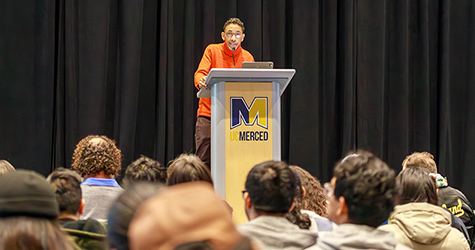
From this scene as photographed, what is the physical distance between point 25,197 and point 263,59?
4842 millimetres

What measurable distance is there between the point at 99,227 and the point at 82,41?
158 inches

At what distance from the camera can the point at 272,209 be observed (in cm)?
190

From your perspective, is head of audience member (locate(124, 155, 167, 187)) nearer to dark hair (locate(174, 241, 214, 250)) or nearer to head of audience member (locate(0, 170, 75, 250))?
head of audience member (locate(0, 170, 75, 250))

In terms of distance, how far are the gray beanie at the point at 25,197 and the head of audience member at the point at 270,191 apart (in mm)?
758

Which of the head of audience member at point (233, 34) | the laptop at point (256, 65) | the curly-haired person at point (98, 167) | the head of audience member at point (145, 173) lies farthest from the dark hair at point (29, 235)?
the head of audience member at point (233, 34)

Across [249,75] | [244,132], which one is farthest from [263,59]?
[244,132]

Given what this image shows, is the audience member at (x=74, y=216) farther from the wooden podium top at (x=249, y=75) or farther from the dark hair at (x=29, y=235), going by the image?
the wooden podium top at (x=249, y=75)

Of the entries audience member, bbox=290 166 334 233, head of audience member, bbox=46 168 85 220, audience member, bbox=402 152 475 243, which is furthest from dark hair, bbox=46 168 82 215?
audience member, bbox=402 152 475 243

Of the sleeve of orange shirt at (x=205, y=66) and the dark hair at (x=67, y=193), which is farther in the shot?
the sleeve of orange shirt at (x=205, y=66)

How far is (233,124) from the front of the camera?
11.8ft

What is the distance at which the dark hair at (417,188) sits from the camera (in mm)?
2676

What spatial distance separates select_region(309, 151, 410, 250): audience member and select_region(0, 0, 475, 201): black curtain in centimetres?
410

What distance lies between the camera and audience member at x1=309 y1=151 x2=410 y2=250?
168 centimetres

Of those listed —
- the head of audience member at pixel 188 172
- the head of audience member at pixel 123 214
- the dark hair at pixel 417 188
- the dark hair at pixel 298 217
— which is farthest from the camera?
the dark hair at pixel 417 188
